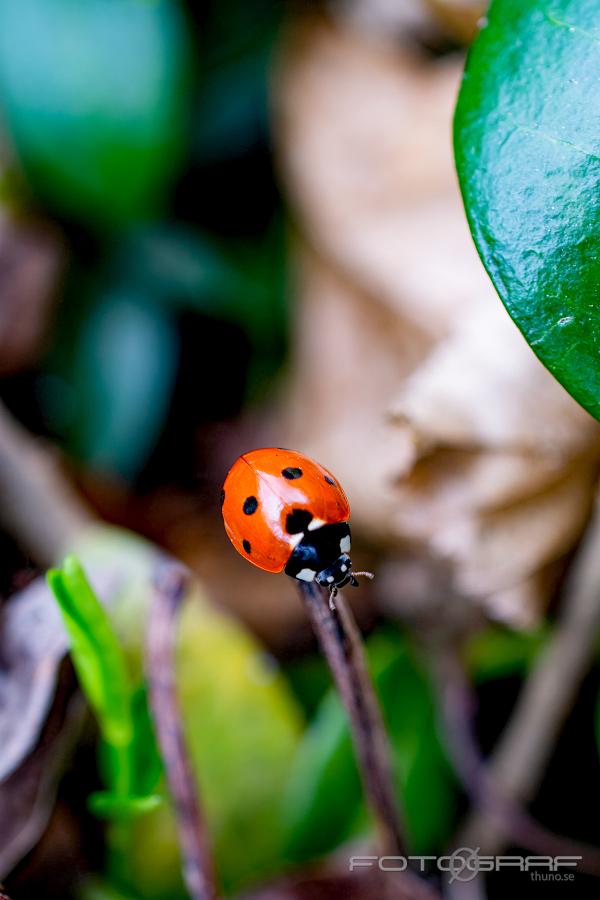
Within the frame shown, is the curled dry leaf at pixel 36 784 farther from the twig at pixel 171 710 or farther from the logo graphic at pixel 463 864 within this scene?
the logo graphic at pixel 463 864

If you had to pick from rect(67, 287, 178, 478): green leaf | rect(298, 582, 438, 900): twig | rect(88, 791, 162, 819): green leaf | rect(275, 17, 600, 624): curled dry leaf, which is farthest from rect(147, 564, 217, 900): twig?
rect(67, 287, 178, 478): green leaf

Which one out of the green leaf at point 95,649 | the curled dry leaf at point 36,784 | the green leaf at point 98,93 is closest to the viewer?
the green leaf at point 95,649

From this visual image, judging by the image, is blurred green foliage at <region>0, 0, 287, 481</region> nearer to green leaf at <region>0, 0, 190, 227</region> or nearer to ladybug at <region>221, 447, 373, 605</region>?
green leaf at <region>0, 0, 190, 227</region>

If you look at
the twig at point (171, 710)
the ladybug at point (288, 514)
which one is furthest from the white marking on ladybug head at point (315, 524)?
the twig at point (171, 710)

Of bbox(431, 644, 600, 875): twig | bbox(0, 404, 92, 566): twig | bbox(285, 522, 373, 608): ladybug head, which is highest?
bbox(285, 522, 373, 608): ladybug head

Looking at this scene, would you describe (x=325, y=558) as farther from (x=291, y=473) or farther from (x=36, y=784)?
(x=36, y=784)
